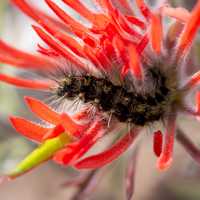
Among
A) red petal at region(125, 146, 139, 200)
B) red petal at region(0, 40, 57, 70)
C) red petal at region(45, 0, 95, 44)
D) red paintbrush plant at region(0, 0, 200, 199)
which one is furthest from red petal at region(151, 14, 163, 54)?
red petal at region(125, 146, 139, 200)

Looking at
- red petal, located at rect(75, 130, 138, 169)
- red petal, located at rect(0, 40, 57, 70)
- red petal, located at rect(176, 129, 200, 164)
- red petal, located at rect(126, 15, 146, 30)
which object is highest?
red petal, located at rect(0, 40, 57, 70)

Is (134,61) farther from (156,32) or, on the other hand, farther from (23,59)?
(23,59)

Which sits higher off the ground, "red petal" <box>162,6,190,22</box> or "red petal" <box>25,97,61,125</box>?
"red petal" <box>25,97,61,125</box>

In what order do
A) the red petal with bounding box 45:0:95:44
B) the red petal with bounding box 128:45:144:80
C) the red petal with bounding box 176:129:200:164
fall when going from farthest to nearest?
the red petal with bounding box 176:129:200:164 → the red petal with bounding box 45:0:95:44 → the red petal with bounding box 128:45:144:80

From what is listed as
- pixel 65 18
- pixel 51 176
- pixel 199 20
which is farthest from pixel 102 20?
pixel 51 176

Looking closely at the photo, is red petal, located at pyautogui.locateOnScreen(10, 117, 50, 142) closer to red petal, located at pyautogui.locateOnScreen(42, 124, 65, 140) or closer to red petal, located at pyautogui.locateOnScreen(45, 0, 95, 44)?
red petal, located at pyautogui.locateOnScreen(42, 124, 65, 140)

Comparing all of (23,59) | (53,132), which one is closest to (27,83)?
(23,59)

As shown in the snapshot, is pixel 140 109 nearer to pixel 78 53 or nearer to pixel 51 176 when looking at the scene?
pixel 78 53
